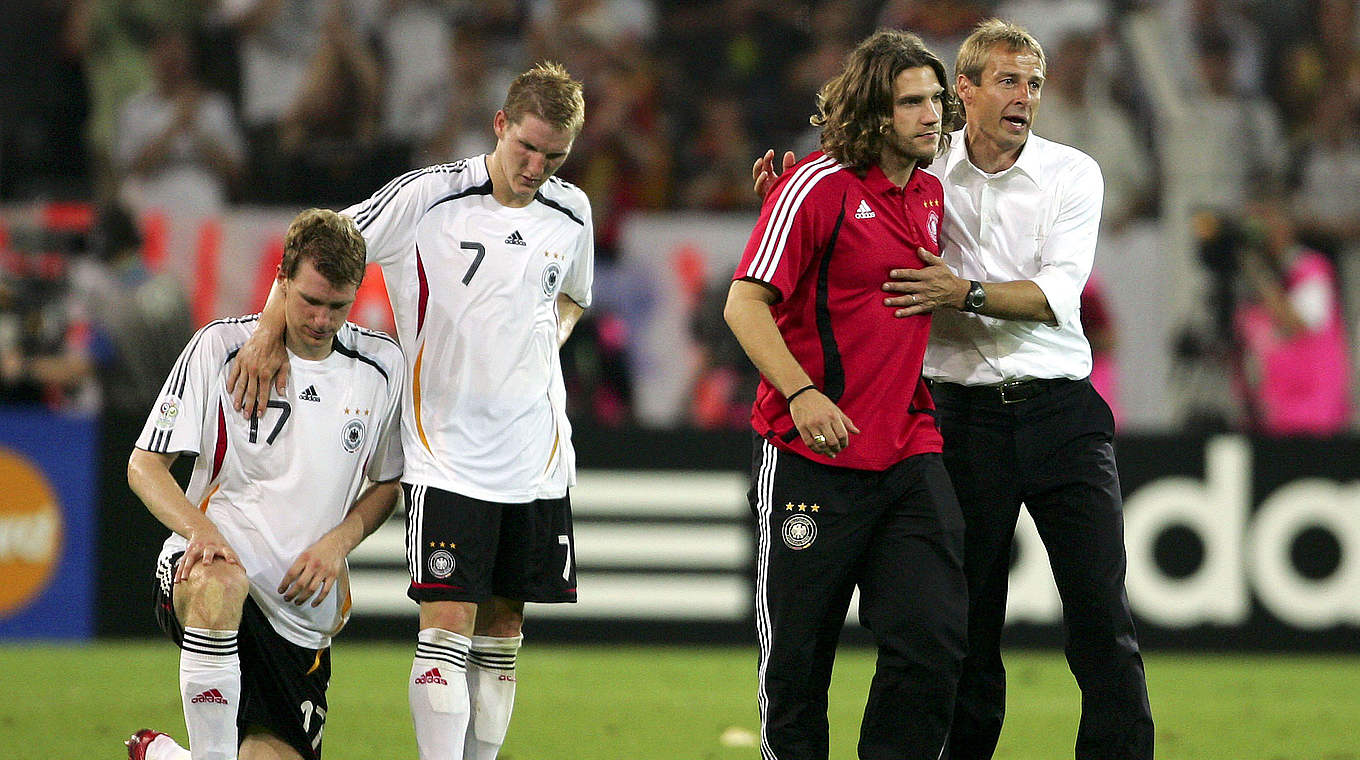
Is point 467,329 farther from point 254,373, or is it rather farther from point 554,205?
point 254,373

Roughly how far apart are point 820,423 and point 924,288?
0.52 meters

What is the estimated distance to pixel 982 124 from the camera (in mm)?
4754

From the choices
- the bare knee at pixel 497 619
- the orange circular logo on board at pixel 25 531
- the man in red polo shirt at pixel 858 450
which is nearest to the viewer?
the man in red polo shirt at pixel 858 450

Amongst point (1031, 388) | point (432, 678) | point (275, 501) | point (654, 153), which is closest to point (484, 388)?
point (275, 501)

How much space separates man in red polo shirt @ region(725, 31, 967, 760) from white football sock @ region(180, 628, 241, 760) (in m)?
1.50

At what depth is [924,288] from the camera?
4375mm

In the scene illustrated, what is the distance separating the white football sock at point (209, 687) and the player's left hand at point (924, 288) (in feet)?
6.84

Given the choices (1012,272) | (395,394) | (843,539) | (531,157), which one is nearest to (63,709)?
(395,394)

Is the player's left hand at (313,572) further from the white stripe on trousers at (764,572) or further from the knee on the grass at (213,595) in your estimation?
the white stripe on trousers at (764,572)

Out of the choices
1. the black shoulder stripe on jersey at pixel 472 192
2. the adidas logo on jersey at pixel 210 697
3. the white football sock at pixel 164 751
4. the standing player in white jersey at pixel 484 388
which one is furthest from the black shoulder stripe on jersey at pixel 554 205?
the white football sock at pixel 164 751

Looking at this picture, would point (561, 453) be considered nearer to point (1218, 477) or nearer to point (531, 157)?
point (531, 157)

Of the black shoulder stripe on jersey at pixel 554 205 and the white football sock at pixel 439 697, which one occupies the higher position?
the black shoulder stripe on jersey at pixel 554 205

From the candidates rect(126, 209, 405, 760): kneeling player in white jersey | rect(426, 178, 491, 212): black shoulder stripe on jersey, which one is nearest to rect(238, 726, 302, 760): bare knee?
rect(126, 209, 405, 760): kneeling player in white jersey

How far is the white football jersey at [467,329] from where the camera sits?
16.6ft
